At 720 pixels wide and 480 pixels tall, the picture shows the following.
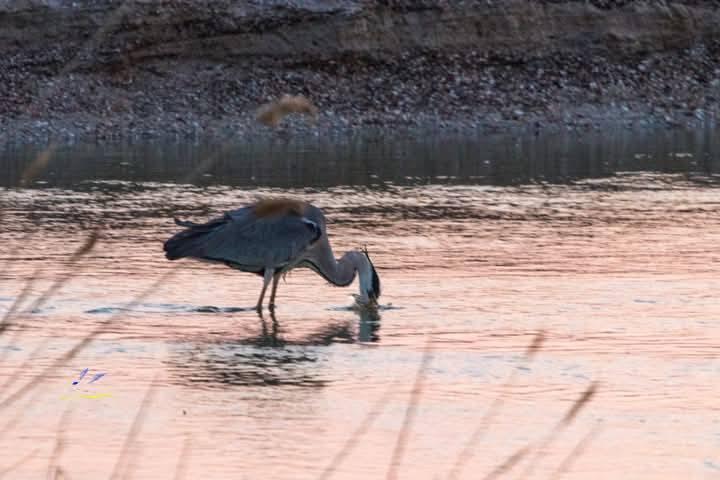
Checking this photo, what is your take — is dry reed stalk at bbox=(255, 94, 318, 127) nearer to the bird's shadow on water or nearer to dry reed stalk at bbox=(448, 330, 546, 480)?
dry reed stalk at bbox=(448, 330, 546, 480)

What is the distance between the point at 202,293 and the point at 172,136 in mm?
13680

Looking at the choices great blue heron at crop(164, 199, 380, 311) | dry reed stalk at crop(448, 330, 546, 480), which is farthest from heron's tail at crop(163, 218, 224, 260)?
dry reed stalk at crop(448, 330, 546, 480)

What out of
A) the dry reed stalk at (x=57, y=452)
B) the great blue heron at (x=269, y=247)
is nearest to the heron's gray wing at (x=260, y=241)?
the great blue heron at (x=269, y=247)

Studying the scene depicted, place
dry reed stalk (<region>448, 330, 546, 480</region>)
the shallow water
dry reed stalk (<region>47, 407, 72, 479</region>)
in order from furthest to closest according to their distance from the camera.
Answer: the shallow water
dry reed stalk (<region>448, 330, 546, 480</region>)
dry reed stalk (<region>47, 407, 72, 479</region>)

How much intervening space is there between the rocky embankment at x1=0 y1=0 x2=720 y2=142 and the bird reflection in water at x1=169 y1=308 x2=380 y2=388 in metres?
15.2

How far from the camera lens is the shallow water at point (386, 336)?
6.79 m

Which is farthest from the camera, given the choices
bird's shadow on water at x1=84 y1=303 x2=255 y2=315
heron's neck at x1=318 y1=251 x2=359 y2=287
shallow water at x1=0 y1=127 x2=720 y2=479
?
heron's neck at x1=318 y1=251 x2=359 y2=287

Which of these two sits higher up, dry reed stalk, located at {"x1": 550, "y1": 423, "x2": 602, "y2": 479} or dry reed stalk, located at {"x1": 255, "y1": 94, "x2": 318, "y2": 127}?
dry reed stalk, located at {"x1": 255, "y1": 94, "x2": 318, "y2": 127}

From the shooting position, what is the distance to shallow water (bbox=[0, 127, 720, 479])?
6793mm

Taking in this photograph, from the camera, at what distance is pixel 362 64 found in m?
27.8

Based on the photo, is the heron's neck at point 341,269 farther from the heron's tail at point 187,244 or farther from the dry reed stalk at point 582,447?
the dry reed stalk at point 582,447

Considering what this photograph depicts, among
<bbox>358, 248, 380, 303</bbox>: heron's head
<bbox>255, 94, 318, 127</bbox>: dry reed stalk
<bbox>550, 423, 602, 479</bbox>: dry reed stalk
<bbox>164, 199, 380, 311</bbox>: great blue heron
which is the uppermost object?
<bbox>255, 94, 318, 127</bbox>: dry reed stalk

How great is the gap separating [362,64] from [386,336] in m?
18.4

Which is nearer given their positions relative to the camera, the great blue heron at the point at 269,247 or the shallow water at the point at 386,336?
the shallow water at the point at 386,336
